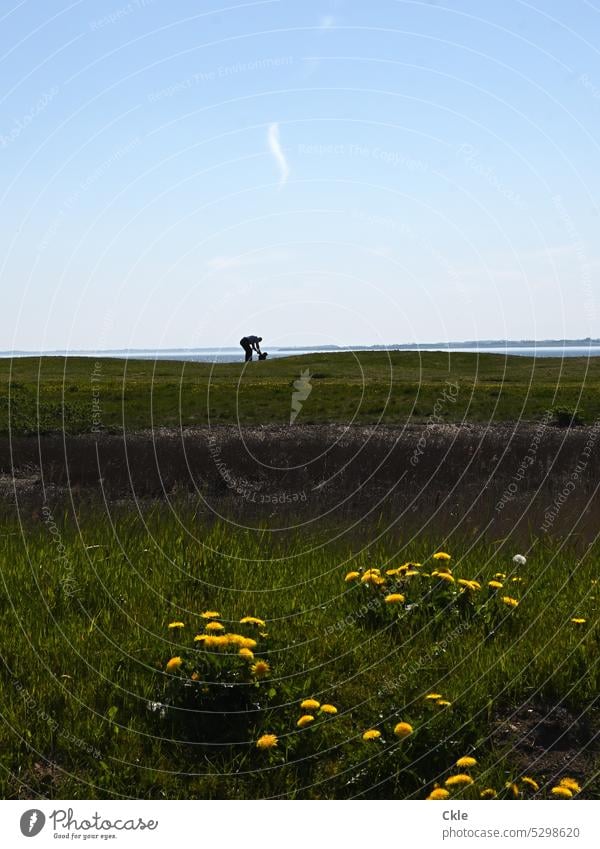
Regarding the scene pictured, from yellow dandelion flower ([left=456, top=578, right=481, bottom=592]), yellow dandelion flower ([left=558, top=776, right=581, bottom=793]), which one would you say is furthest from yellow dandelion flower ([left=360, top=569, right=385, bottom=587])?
yellow dandelion flower ([left=558, top=776, right=581, bottom=793])

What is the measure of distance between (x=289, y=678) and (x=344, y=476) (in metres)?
9.98

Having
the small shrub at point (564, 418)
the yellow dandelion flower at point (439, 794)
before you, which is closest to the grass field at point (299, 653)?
the yellow dandelion flower at point (439, 794)

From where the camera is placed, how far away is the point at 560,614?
698cm

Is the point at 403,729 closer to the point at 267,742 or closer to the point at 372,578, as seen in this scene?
the point at 267,742

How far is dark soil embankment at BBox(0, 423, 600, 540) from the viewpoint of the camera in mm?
11590

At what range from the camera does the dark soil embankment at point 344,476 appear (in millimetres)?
11590

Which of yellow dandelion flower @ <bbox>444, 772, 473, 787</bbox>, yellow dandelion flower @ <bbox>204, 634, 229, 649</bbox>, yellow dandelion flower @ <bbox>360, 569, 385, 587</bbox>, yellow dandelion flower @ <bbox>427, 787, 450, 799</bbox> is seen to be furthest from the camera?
yellow dandelion flower @ <bbox>360, 569, 385, 587</bbox>

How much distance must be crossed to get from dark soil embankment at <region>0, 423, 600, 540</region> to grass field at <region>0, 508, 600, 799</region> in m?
2.94

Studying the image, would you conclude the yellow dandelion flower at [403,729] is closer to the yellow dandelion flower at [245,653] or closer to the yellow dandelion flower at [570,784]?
the yellow dandelion flower at [570,784]

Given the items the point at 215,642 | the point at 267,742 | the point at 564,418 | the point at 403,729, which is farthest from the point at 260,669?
the point at 564,418

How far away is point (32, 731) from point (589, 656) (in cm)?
364

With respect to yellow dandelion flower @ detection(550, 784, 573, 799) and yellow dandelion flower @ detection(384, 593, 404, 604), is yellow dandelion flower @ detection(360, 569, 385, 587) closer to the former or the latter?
yellow dandelion flower @ detection(384, 593, 404, 604)

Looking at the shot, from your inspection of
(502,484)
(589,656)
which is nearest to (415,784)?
(589,656)

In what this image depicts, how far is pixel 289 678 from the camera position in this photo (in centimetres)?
580
